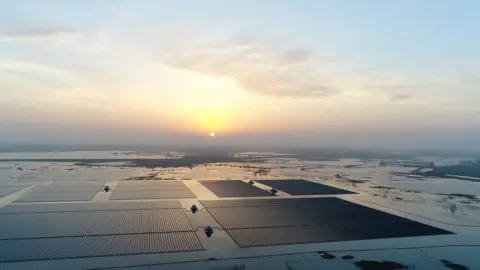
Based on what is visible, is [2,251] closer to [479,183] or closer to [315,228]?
[315,228]

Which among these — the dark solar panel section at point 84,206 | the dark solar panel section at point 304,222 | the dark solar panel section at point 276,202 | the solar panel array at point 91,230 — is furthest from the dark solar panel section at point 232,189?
the solar panel array at point 91,230

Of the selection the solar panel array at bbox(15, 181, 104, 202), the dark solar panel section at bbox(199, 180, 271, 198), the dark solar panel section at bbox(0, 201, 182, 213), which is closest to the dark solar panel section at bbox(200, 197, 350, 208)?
the dark solar panel section at bbox(199, 180, 271, 198)

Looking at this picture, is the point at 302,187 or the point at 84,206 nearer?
the point at 84,206

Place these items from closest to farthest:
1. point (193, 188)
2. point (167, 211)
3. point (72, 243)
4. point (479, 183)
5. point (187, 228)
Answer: point (72, 243) → point (187, 228) → point (167, 211) → point (193, 188) → point (479, 183)

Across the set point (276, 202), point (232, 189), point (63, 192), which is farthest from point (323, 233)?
point (63, 192)

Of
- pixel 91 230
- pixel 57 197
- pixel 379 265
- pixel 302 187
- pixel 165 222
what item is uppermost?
pixel 302 187

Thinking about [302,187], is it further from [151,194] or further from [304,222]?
[304,222]

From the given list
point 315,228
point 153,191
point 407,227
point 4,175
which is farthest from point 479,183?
point 4,175
